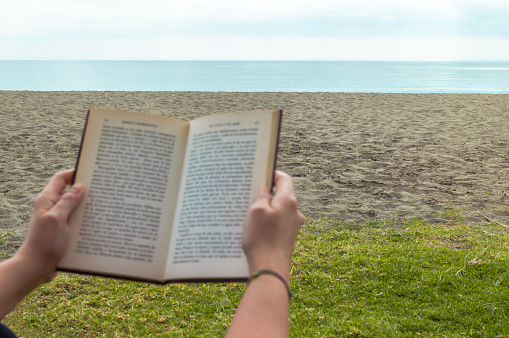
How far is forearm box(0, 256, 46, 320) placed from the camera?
0.96m

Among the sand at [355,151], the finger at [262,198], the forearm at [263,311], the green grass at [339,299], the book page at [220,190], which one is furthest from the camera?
the sand at [355,151]

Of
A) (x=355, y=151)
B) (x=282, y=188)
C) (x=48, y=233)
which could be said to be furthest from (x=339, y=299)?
(x=355, y=151)

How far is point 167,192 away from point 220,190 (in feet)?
0.53

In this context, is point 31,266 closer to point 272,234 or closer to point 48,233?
point 48,233

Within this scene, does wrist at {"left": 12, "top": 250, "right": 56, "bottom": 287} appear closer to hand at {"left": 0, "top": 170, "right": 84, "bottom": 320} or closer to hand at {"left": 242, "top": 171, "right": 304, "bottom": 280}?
hand at {"left": 0, "top": 170, "right": 84, "bottom": 320}

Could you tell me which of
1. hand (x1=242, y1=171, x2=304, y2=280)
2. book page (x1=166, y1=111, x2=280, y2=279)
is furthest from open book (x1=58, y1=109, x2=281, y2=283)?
hand (x1=242, y1=171, x2=304, y2=280)

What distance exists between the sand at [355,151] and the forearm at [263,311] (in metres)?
0.87

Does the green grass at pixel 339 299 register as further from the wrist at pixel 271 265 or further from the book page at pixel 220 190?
the wrist at pixel 271 265

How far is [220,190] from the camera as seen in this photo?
1.12 m

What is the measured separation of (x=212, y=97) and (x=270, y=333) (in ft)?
44.8

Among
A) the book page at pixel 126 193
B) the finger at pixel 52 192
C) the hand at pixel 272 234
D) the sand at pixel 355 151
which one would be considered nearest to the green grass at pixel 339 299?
the sand at pixel 355 151

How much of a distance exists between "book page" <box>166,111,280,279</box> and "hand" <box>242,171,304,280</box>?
130 millimetres

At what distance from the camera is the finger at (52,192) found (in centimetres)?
103

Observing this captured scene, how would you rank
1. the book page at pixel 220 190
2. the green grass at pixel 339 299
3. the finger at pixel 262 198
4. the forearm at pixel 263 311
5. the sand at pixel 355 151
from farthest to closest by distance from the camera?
the sand at pixel 355 151 < the green grass at pixel 339 299 < the book page at pixel 220 190 < the finger at pixel 262 198 < the forearm at pixel 263 311
